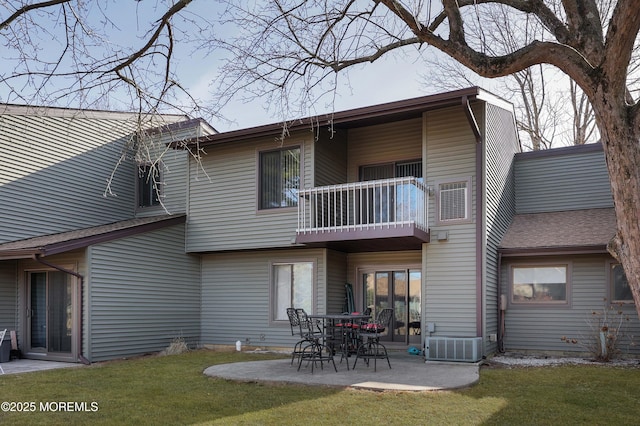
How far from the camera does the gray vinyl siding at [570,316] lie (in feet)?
37.4

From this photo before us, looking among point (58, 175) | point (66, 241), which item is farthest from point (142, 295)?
point (58, 175)

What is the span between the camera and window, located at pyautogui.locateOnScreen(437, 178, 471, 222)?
11.2 m

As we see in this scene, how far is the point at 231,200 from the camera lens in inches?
528

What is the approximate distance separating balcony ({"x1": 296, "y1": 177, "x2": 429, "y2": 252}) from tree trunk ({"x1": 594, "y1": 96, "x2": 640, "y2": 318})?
5.89 meters

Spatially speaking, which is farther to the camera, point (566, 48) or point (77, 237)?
point (77, 237)

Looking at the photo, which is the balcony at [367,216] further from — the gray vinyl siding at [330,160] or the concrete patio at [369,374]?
the concrete patio at [369,374]

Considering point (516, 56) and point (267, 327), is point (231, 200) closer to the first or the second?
point (267, 327)

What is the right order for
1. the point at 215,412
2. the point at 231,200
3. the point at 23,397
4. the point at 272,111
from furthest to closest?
the point at 231,200, the point at 272,111, the point at 23,397, the point at 215,412

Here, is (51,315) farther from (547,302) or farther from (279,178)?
(547,302)

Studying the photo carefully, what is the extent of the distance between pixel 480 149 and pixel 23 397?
29.1ft

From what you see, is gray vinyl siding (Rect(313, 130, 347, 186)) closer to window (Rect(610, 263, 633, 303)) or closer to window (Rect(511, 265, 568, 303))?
window (Rect(511, 265, 568, 303))

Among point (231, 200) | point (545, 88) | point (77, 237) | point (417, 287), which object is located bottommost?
point (417, 287)

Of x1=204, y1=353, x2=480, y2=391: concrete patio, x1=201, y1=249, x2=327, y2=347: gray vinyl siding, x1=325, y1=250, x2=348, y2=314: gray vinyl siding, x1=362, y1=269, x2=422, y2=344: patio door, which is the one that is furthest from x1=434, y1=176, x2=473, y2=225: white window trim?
x1=204, y1=353, x2=480, y2=391: concrete patio

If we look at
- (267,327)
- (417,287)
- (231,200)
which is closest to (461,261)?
(417,287)
